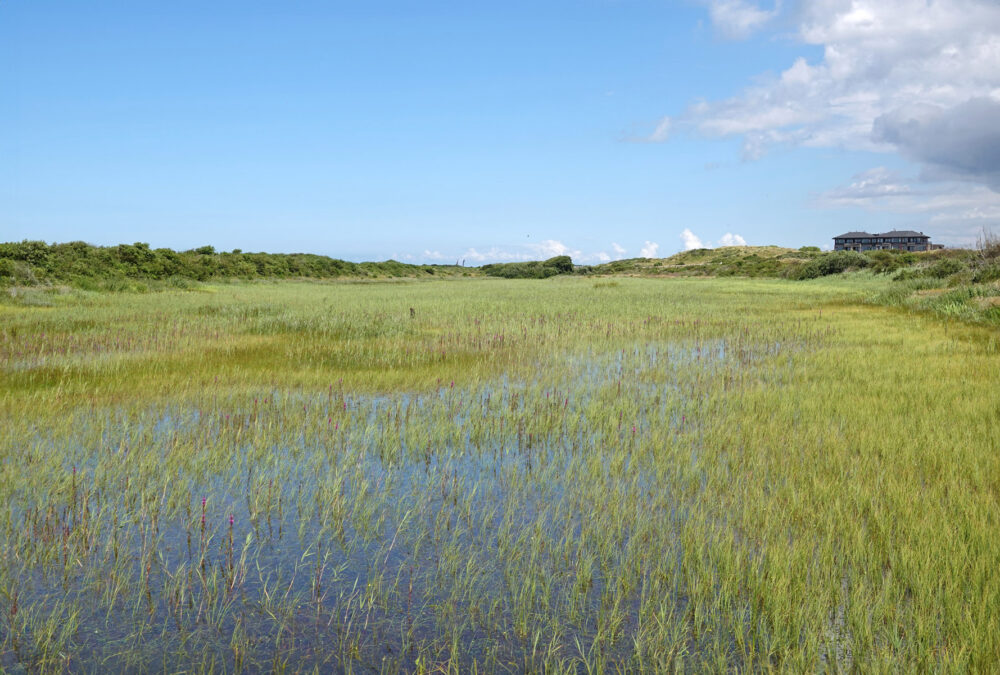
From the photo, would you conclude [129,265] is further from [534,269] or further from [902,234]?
[902,234]

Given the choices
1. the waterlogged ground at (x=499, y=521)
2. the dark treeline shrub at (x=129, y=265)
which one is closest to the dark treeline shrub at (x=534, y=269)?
the dark treeline shrub at (x=129, y=265)

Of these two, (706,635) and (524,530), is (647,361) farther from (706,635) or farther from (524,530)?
(706,635)

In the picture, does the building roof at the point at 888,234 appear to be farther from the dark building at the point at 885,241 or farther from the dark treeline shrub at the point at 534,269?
the dark treeline shrub at the point at 534,269

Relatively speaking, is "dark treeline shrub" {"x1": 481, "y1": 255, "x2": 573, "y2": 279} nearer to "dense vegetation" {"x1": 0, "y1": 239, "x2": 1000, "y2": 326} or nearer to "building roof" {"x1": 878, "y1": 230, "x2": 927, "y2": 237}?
"dense vegetation" {"x1": 0, "y1": 239, "x2": 1000, "y2": 326}

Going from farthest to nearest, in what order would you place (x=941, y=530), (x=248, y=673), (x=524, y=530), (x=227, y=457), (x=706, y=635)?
(x=227, y=457) → (x=524, y=530) → (x=941, y=530) → (x=706, y=635) → (x=248, y=673)

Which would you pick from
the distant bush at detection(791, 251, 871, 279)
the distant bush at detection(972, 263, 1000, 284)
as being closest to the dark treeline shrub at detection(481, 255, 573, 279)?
the distant bush at detection(791, 251, 871, 279)

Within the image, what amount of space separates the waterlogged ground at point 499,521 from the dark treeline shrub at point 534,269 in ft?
288

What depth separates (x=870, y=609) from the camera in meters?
3.16

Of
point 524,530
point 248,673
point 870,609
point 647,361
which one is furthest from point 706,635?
point 647,361

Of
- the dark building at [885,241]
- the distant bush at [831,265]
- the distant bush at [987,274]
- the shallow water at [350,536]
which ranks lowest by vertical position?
the shallow water at [350,536]

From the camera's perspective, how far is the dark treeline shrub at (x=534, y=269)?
318 feet

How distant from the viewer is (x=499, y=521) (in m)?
4.43

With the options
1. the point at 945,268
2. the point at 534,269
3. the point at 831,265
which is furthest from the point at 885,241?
the point at 945,268

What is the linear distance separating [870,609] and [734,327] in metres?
14.6
